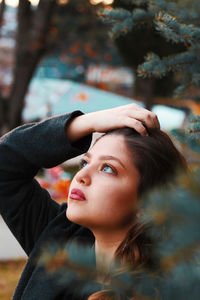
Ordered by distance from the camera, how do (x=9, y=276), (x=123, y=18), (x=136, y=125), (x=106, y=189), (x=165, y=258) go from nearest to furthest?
1. (x=165, y=258)
2. (x=106, y=189)
3. (x=136, y=125)
4. (x=123, y=18)
5. (x=9, y=276)

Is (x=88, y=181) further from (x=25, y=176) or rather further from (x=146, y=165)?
(x=25, y=176)

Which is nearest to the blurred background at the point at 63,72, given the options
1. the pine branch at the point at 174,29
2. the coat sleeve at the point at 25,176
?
the pine branch at the point at 174,29

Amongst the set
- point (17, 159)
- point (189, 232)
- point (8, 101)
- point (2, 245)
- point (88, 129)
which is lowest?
point (2, 245)

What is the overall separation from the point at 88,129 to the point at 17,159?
30 centimetres

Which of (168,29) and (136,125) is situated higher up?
(168,29)

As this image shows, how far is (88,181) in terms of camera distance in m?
1.24

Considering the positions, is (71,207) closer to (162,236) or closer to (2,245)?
(162,236)

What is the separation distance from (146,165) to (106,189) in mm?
170

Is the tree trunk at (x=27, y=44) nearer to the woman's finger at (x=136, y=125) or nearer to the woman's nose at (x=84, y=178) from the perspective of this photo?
the woman's finger at (x=136, y=125)

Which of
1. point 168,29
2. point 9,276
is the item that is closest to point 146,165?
point 168,29

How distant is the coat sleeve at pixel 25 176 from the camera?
5.08 ft

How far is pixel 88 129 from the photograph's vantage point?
1.47 m

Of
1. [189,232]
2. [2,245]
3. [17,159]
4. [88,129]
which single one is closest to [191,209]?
[189,232]

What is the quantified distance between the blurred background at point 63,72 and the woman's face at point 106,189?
0.60 ft
